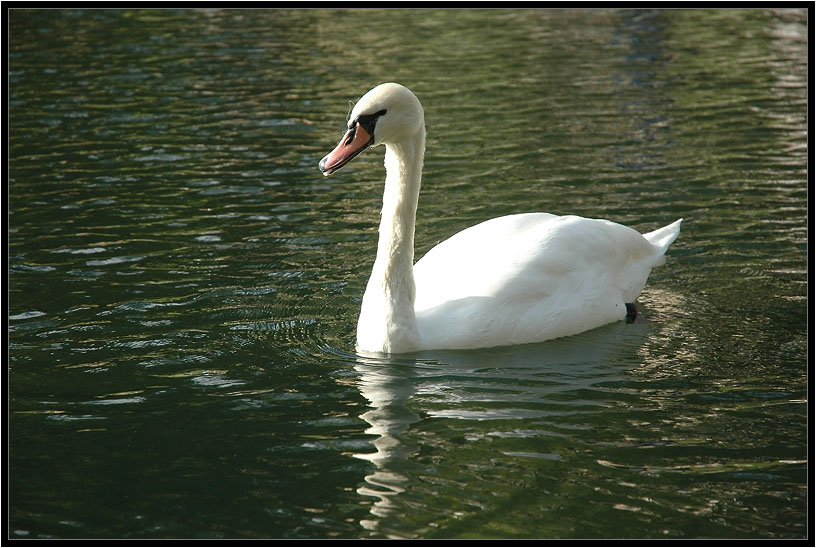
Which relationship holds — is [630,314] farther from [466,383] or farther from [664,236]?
[466,383]

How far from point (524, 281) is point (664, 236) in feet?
6.38

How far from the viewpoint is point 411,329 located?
7.59 metres

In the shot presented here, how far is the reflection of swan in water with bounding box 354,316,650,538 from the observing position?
6.24 meters

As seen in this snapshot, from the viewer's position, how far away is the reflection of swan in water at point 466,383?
6242 millimetres

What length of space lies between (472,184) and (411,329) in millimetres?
4562

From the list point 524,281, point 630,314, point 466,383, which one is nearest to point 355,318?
point 524,281

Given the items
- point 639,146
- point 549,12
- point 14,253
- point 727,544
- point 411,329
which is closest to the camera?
point 727,544

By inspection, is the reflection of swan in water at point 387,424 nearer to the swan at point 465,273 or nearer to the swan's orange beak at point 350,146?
the swan at point 465,273

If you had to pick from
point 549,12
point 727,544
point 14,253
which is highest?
point 549,12

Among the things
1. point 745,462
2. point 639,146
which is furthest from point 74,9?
point 745,462

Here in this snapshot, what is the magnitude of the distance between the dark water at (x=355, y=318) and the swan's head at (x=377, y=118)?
5.08 feet

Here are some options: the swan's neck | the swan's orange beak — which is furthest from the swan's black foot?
the swan's orange beak

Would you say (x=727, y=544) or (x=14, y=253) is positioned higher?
(x=14, y=253)

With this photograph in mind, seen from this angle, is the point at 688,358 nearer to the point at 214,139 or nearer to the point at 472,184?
the point at 472,184
